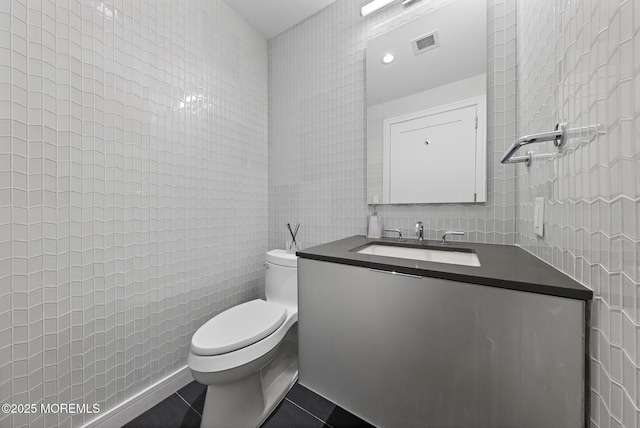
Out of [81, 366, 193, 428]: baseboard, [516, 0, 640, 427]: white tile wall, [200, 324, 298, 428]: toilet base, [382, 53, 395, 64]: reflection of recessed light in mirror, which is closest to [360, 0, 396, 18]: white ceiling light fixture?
[382, 53, 395, 64]: reflection of recessed light in mirror

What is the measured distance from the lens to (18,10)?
81 centimetres

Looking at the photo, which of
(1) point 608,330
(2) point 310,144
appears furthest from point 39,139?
(1) point 608,330

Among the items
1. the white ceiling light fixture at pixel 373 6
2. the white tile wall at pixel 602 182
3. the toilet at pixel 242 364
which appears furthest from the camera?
the white ceiling light fixture at pixel 373 6

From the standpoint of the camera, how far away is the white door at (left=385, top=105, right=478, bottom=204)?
3.72 ft

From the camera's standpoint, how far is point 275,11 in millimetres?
1598

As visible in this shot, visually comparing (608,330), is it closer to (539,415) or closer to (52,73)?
(539,415)

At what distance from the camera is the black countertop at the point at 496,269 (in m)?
0.53

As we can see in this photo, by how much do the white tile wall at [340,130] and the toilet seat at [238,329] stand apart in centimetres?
59

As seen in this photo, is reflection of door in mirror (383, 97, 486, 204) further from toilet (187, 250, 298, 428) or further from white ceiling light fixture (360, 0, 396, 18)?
toilet (187, 250, 298, 428)

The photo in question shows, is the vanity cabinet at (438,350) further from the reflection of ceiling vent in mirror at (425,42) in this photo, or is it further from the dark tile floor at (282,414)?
the reflection of ceiling vent in mirror at (425,42)

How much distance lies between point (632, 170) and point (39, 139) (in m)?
1.62

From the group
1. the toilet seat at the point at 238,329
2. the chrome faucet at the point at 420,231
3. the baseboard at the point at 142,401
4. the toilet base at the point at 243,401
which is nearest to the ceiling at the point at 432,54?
the chrome faucet at the point at 420,231

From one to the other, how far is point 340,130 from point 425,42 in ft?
2.08

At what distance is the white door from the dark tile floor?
1.12 meters
